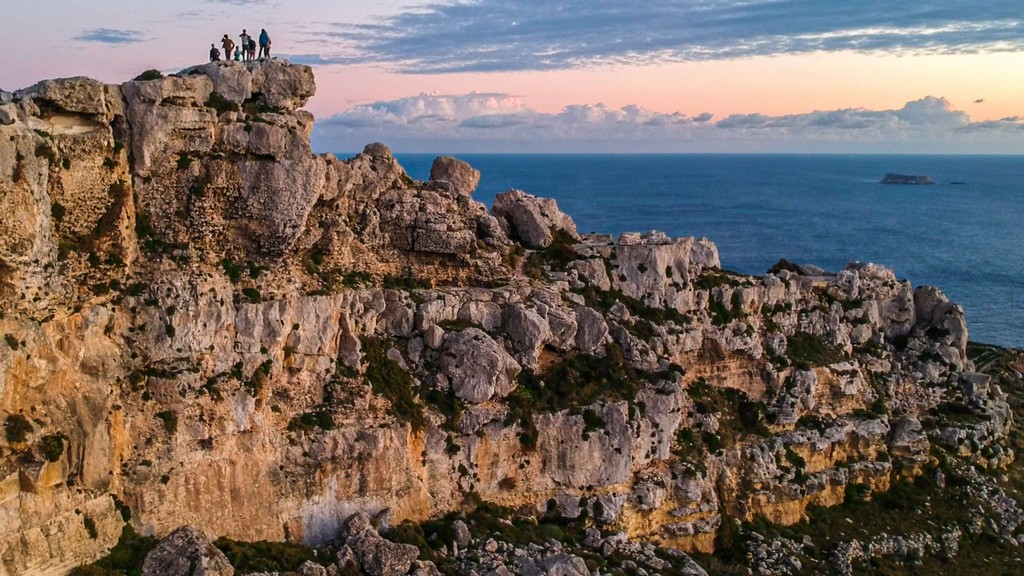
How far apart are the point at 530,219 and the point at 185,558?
24443mm

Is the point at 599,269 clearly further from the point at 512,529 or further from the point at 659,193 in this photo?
the point at 659,193

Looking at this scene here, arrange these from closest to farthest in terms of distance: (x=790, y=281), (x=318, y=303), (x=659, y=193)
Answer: (x=318, y=303)
(x=790, y=281)
(x=659, y=193)

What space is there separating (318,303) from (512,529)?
1212cm

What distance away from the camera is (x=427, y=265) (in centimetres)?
4100

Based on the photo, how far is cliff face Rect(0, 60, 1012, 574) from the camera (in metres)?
29.0

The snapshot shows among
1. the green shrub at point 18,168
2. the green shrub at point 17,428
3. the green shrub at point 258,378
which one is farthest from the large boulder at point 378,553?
the green shrub at point 18,168

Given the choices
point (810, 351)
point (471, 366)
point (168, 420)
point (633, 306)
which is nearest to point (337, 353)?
point (471, 366)

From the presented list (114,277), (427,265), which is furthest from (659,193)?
(114,277)

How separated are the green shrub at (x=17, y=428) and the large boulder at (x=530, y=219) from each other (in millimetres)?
25250

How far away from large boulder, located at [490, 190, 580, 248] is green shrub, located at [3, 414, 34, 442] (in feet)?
82.8

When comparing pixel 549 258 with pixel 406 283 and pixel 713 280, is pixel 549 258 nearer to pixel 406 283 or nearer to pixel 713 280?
pixel 406 283

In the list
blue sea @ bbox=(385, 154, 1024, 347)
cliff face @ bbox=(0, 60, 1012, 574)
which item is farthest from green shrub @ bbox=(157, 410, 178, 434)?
blue sea @ bbox=(385, 154, 1024, 347)

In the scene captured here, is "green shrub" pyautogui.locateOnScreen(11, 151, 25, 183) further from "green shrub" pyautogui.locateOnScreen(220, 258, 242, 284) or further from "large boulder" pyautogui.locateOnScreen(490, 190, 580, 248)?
"large boulder" pyautogui.locateOnScreen(490, 190, 580, 248)

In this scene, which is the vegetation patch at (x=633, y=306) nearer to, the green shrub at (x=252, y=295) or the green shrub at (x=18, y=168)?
the green shrub at (x=252, y=295)
